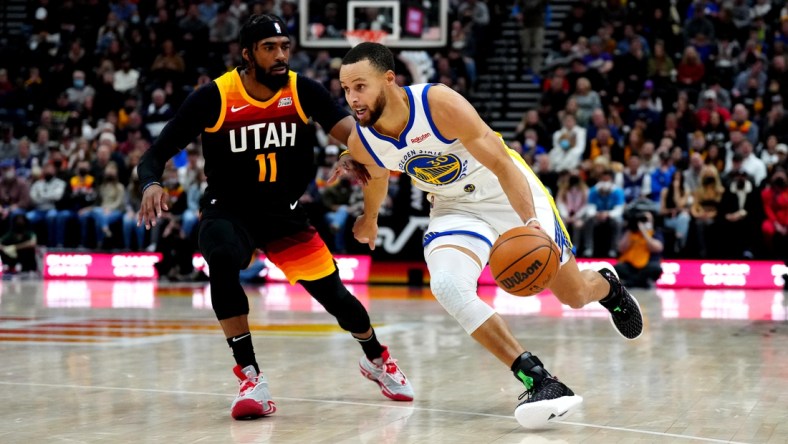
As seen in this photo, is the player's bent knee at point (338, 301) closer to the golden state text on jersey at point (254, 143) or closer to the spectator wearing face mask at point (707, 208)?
the golden state text on jersey at point (254, 143)

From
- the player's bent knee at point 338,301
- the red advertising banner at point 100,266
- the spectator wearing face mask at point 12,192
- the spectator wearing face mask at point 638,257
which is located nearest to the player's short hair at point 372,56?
the player's bent knee at point 338,301

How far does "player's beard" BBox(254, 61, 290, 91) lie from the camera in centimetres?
614

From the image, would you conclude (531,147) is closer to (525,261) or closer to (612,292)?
(612,292)

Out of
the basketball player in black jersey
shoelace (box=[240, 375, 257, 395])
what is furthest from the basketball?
shoelace (box=[240, 375, 257, 395])

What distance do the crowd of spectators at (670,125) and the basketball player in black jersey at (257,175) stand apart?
996 centimetres

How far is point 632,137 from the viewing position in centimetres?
1777

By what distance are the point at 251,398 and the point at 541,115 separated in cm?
1417

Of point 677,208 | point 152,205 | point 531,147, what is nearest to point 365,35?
point 531,147

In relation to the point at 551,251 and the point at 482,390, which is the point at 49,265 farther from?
the point at 551,251

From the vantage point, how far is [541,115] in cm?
1930

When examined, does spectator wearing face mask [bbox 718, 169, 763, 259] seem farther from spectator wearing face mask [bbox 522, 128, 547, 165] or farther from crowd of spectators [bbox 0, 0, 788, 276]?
spectator wearing face mask [bbox 522, 128, 547, 165]

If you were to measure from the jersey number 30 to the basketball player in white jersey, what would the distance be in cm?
46

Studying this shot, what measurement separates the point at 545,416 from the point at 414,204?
11704 millimetres

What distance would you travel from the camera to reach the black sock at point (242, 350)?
602 centimetres
